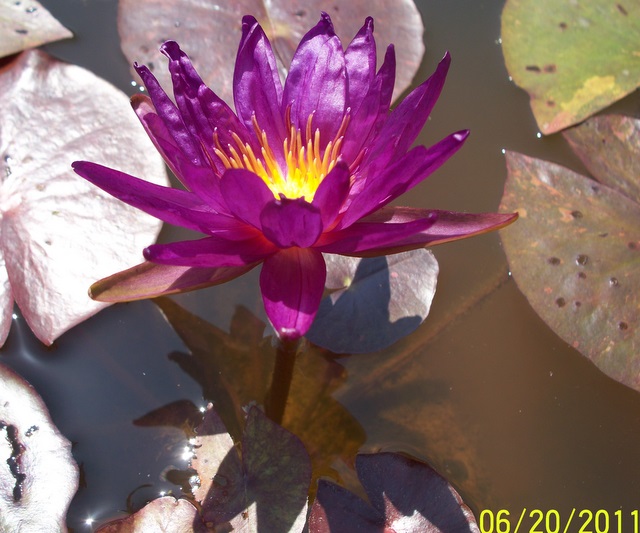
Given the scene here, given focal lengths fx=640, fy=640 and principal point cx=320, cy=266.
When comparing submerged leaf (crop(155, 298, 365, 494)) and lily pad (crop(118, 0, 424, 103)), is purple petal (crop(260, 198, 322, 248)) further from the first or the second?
lily pad (crop(118, 0, 424, 103))

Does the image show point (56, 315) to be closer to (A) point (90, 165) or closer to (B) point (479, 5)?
(A) point (90, 165)

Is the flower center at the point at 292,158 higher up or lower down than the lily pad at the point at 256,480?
higher up

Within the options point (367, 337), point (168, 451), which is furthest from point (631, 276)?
point (168, 451)

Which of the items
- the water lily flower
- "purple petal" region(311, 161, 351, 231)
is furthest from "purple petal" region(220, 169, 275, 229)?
"purple petal" region(311, 161, 351, 231)

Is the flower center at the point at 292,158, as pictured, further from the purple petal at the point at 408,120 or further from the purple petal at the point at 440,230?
the purple petal at the point at 440,230

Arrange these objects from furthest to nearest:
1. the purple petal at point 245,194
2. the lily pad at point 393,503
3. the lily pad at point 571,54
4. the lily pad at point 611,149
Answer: the lily pad at point 571,54 < the lily pad at point 611,149 < the lily pad at point 393,503 < the purple petal at point 245,194

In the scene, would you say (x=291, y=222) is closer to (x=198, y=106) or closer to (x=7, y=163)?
(x=198, y=106)

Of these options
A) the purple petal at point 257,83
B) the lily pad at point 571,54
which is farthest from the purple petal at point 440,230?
the lily pad at point 571,54
